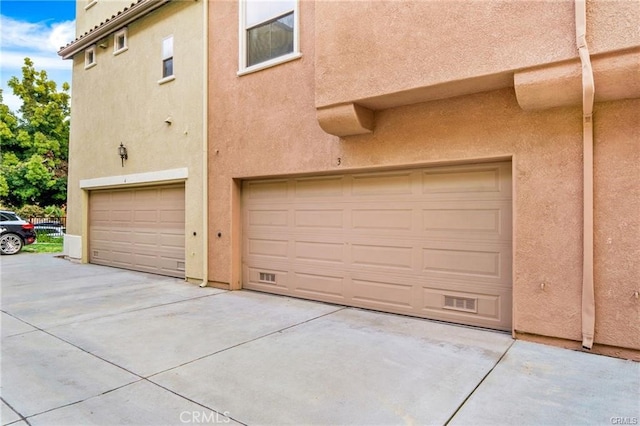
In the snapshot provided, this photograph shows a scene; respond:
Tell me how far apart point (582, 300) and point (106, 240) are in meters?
10.9

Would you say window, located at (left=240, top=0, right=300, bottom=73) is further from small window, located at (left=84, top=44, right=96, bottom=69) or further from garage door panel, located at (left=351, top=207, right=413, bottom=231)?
small window, located at (left=84, top=44, right=96, bottom=69)

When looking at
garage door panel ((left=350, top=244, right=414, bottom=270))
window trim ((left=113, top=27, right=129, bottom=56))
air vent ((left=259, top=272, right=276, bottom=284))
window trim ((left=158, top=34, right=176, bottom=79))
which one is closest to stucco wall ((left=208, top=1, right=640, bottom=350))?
garage door panel ((left=350, top=244, right=414, bottom=270))

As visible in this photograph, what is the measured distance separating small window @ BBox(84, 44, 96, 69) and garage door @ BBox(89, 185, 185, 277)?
3.64m

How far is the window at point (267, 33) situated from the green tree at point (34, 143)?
692 inches

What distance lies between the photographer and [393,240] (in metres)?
5.68

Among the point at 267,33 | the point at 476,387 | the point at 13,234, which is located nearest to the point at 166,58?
the point at 267,33

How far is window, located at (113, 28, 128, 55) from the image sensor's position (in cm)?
984

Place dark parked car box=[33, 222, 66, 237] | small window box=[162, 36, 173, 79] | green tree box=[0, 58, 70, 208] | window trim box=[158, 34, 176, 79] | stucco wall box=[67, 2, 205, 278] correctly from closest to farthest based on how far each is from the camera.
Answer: stucco wall box=[67, 2, 205, 278]
window trim box=[158, 34, 176, 79]
small window box=[162, 36, 173, 79]
dark parked car box=[33, 222, 66, 237]
green tree box=[0, 58, 70, 208]

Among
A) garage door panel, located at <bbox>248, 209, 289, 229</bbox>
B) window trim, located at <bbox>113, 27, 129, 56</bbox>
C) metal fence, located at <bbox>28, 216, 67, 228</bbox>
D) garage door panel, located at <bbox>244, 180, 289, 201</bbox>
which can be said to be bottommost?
metal fence, located at <bbox>28, 216, 67, 228</bbox>

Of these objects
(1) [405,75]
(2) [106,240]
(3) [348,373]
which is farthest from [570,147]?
(2) [106,240]

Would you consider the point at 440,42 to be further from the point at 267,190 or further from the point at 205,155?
the point at 205,155

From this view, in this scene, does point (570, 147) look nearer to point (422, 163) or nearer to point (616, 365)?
point (422, 163)

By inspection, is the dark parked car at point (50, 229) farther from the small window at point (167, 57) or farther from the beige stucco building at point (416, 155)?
the small window at point (167, 57)

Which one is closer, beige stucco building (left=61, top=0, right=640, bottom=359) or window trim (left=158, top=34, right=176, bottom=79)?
beige stucco building (left=61, top=0, right=640, bottom=359)
